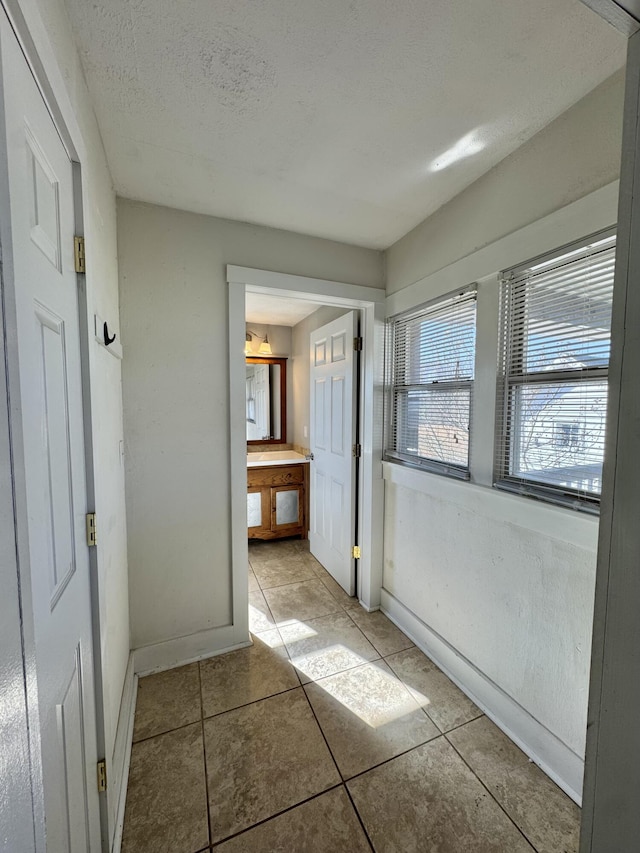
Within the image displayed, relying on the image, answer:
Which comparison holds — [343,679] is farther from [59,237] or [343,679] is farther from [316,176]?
[316,176]

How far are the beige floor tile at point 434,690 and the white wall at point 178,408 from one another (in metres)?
1.03

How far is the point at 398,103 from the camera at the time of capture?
3.86ft

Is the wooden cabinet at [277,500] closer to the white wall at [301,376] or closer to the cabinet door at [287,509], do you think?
the cabinet door at [287,509]

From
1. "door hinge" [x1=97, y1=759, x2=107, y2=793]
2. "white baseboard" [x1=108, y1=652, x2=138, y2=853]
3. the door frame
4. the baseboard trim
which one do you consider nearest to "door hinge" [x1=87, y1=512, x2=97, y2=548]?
"door hinge" [x1=97, y1=759, x2=107, y2=793]

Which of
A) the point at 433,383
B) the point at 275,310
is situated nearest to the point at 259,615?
the point at 433,383

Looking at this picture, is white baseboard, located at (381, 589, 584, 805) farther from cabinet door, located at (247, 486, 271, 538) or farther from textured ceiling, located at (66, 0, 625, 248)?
textured ceiling, located at (66, 0, 625, 248)

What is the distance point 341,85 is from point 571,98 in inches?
31.2

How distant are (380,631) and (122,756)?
1.40m


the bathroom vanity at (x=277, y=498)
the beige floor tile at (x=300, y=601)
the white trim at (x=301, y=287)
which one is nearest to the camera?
the white trim at (x=301, y=287)

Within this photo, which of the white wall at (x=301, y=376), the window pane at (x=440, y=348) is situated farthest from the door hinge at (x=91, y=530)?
the white wall at (x=301, y=376)

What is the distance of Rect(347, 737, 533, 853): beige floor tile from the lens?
1.12 meters

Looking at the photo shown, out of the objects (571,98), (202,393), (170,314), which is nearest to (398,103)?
(571,98)

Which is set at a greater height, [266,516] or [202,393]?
[202,393]

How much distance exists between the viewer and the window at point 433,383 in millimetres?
1702
